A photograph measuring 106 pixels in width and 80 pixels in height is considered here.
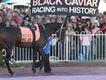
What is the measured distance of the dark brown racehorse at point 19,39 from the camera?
1473 cm

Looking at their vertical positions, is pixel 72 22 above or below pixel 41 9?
below

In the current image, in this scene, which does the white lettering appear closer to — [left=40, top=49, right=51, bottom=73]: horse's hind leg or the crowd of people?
[left=40, top=49, right=51, bottom=73]: horse's hind leg

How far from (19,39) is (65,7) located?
6.20ft

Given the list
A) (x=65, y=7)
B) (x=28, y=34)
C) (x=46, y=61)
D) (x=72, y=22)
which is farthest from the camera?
(x=72, y=22)

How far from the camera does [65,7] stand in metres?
15.5

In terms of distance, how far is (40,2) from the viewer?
1538cm

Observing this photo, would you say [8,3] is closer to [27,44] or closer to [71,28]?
[71,28]

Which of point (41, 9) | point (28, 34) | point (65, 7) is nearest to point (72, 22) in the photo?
Answer: point (65, 7)

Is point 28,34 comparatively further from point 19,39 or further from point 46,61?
point 46,61

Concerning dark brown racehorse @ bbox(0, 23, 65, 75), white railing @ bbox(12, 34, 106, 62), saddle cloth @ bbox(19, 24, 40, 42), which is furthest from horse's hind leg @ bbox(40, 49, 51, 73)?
white railing @ bbox(12, 34, 106, 62)

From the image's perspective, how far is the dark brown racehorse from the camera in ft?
48.3

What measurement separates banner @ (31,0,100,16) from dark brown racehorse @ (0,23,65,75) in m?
0.49

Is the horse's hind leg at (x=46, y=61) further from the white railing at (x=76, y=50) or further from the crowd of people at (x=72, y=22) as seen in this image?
the white railing at (x=76, y=50)

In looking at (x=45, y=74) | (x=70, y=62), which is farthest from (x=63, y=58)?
(x=45, y=74)
